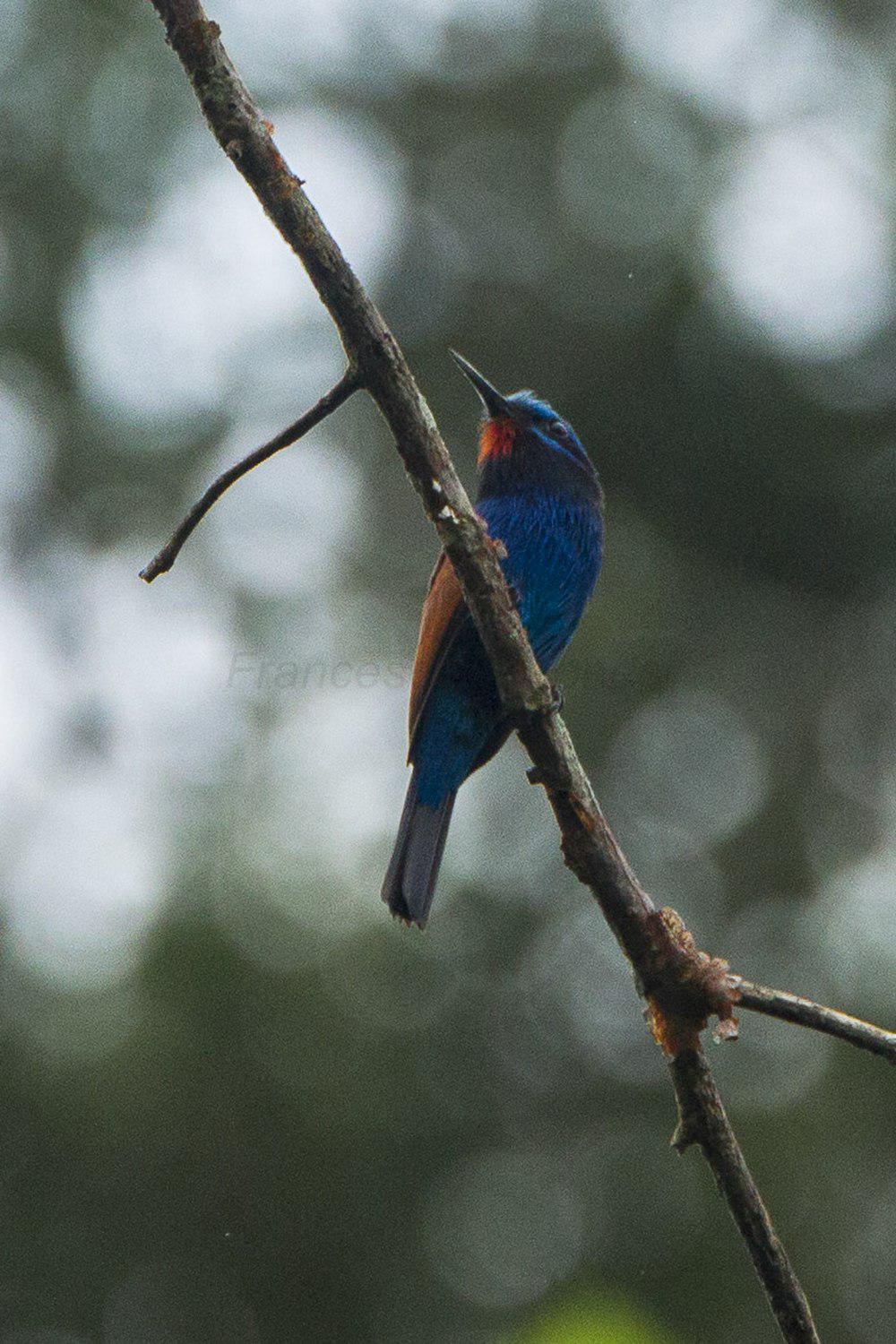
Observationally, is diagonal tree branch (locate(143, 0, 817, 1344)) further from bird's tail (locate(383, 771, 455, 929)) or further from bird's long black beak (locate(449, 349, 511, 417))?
bird's long black beak (locate(449, 349, 511, 417))

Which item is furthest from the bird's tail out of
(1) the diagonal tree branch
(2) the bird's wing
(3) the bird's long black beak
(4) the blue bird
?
(1) the diagonal tree branch

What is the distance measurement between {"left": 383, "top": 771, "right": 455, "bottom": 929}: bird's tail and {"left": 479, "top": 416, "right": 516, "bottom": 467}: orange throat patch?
1266 mm

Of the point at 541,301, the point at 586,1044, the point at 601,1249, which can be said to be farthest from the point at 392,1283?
the point at 541,301

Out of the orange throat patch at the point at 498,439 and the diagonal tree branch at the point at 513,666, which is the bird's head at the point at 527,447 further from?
the diagonal tree branch at the point at 513,666

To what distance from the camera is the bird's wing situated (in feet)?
15.1

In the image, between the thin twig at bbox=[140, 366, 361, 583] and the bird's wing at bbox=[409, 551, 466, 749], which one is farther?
the bird's wing at bbox=[409, 551, 466, 749]

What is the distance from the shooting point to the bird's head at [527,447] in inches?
212

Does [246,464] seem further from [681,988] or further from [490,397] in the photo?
[490,397]

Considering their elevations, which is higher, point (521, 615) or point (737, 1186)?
point (521, 615)

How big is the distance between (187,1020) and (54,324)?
5208mm

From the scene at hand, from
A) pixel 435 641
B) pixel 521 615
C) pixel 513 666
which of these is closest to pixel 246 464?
pixel 513 666

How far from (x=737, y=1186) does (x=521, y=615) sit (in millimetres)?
2548

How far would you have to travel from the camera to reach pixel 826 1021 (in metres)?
2.73

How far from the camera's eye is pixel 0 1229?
9219 millimetres
